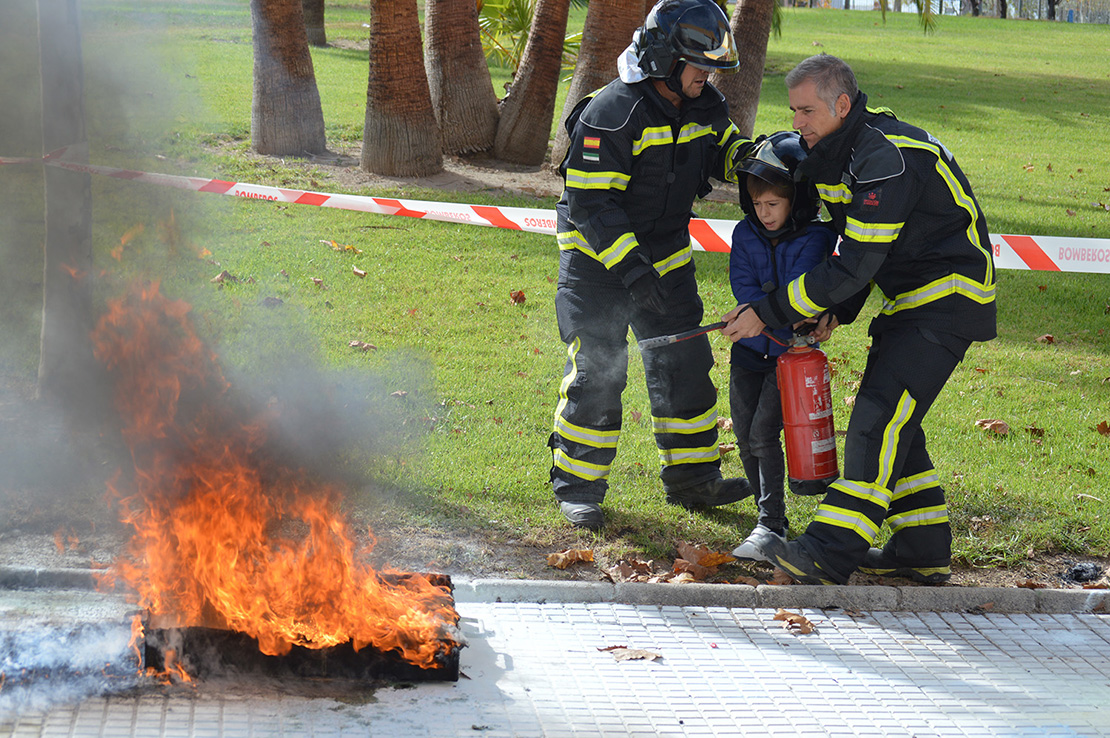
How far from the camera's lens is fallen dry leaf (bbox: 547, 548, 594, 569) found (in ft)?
Answer: 14.7

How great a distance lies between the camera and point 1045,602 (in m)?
4.46

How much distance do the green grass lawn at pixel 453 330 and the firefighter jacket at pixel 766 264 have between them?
37.9 inches

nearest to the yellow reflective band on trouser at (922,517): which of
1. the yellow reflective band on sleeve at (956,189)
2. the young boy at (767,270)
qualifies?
the young boy at (767,270)

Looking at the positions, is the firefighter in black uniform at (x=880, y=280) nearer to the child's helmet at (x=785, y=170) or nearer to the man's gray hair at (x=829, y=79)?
the man's gray hair at (x=829, y=79)

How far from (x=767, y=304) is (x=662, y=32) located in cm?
133

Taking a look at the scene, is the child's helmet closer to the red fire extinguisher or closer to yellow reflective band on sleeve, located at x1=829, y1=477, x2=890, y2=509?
the red fire extinguisher

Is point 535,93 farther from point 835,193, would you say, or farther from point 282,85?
point 835,193

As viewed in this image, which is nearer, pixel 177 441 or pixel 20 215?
pixel 177 441

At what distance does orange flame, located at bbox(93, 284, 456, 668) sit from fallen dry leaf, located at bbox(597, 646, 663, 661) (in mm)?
646

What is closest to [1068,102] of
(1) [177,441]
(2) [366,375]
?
(2) [366,375]

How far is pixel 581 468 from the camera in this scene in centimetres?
489

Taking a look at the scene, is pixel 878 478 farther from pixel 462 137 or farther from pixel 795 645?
pixel 462 137

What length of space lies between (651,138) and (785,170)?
2.14ft

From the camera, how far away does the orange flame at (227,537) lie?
11.1 ft
